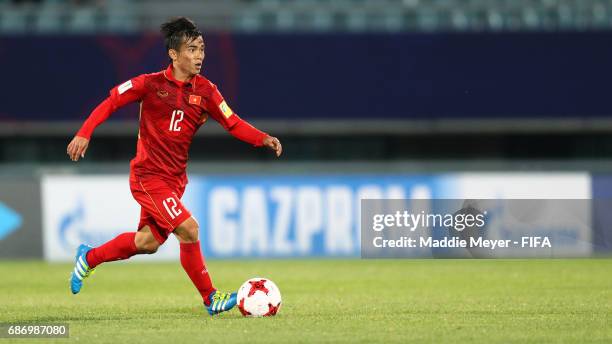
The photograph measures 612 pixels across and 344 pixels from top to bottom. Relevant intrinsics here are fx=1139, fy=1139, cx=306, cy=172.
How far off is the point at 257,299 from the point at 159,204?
3.13 feet

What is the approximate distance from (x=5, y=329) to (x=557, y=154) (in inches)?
534

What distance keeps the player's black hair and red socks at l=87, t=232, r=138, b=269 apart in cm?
140

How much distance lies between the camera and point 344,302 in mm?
9477

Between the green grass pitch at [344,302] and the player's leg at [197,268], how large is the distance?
0.11m

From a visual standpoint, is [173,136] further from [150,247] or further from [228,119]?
[150,247]

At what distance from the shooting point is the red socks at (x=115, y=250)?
26.9 feet

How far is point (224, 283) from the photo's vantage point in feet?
39.2

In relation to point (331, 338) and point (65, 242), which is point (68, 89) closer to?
point (65, 242)

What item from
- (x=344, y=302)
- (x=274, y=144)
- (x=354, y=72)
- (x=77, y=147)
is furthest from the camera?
(x=354, y=72)

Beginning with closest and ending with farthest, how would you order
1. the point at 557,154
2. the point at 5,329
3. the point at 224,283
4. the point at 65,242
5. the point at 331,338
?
the point at 331,338
the point at 5,329
the point at 224,283
the point at 65,242
the point at 557,154

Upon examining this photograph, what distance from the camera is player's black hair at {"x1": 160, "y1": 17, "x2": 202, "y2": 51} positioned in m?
8.10

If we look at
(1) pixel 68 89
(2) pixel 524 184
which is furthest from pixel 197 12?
(2) pixel 524 184

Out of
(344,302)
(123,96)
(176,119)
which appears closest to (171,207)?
(176,119)

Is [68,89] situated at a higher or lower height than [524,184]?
higher
